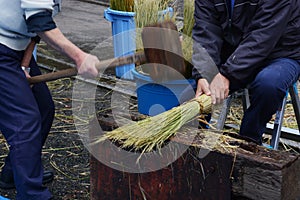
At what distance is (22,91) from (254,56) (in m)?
1.23

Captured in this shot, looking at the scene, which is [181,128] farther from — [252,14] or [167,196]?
[252,14]

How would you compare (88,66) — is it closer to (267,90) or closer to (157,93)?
(267,90)

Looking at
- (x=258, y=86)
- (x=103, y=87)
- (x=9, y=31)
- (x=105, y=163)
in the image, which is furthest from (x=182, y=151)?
(x=103, y=87)

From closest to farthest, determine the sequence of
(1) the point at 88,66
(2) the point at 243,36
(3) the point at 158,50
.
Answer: (1) the point at 88,66
(2) the point at 243,36
(3) the point at 158,50

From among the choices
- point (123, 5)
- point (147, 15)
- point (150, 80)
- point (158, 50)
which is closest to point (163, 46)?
point (158, 50)

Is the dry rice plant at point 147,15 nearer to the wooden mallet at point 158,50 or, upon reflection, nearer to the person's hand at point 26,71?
the wooden mallet at point 158,50

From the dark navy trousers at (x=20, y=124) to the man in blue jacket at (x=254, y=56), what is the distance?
0.91 meters

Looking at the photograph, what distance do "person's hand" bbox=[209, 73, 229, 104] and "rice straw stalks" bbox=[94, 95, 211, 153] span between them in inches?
12.7

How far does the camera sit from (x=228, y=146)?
2404mm

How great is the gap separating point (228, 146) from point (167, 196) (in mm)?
384

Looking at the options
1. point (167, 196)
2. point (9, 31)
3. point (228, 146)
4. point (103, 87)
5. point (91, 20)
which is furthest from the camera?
point (91, 20)

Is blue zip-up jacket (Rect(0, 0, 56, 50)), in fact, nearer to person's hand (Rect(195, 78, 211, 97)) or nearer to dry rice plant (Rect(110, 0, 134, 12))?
person's hand (Rect(195, 78, 211, 97))

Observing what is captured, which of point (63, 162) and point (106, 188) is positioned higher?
point (106, 188)

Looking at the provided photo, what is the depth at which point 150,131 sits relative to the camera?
8.36 ft
